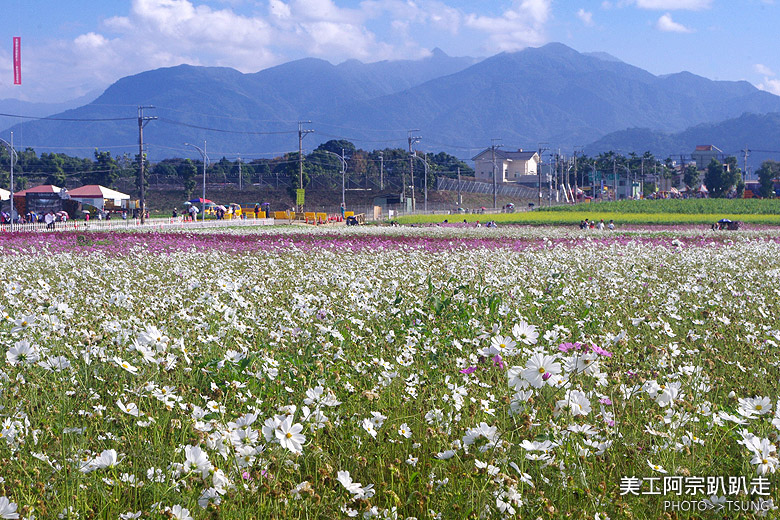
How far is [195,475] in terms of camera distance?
2602 millimetres

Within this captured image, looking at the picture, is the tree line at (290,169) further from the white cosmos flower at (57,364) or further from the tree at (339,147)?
the white cosmos flower at (57,364)

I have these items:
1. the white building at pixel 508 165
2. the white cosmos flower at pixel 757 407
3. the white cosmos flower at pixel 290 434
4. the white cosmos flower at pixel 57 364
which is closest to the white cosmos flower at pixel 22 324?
the white cosmos flower at pixel 57 364

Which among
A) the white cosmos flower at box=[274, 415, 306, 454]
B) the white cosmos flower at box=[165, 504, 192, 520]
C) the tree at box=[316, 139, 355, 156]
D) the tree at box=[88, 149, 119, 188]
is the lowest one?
the white cosmos flower at box=[165, 504, 192, 520]

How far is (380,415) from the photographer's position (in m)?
3.48

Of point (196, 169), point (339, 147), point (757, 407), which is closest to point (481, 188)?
point (339, 147)

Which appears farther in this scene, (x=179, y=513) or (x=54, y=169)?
(x=54, y=169)

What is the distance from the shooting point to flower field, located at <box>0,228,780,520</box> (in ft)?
9.05

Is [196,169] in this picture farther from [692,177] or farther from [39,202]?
[692,177]

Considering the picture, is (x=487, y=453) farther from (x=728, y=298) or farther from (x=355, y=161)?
(x=355, y=161)

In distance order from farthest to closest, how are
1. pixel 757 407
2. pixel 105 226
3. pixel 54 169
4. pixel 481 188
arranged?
pixel 481 188 → pixel 54 169 → pixel 105 226 → pixel 757 407

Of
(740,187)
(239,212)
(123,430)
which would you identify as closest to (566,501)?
(123,430)

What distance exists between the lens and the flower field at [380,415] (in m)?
2.76

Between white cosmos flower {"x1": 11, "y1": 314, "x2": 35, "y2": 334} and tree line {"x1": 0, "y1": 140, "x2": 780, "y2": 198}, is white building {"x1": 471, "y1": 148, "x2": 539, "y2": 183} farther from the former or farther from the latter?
white cosmos flower {"x1": 11, "y1": 314, "x2": 35, "y2": 334}

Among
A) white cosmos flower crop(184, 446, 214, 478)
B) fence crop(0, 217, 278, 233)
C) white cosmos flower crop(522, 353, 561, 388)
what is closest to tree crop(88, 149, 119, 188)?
fence crop(0, 217, 278, 233)
